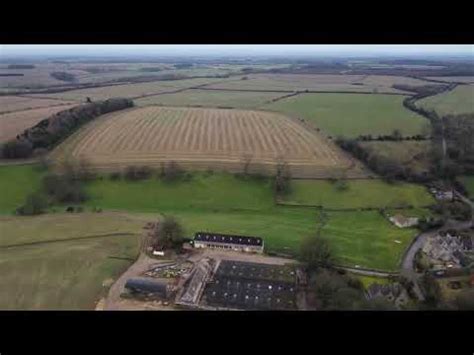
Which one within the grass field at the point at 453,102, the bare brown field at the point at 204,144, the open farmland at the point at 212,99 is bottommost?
the bare brown field at the point at 204,144

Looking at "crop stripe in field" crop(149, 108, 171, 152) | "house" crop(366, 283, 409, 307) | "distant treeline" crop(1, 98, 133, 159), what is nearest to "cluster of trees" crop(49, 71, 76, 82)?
"distant treeline" crop(1, 98, 133, 159)

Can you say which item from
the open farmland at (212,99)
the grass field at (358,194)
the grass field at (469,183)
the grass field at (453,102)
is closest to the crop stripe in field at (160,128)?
the open farmland at (212,99)

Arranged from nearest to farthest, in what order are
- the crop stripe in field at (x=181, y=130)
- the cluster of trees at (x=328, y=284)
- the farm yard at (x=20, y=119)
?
1. the cluster of trees at (x=328, y=284)
2. the farm yard at (x=20, y=119)
3. the crop stripe in field at (x=181, y=130)

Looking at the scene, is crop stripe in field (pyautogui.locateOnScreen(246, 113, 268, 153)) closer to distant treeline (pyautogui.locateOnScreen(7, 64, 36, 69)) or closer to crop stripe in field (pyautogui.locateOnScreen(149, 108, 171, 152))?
crop stripe in field (pyautogui.locateOnScreen(149, 108, 171, 152))

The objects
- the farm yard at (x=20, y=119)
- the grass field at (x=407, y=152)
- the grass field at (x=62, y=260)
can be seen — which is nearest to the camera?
the grass field at (x=62, y=260)

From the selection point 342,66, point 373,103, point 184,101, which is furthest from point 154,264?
point 342,66

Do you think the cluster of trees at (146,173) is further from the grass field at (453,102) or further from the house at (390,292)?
the grass field at (453,102)
